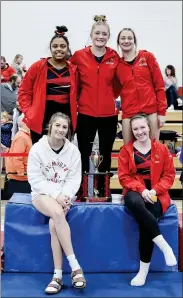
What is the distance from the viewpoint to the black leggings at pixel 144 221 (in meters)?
2.80

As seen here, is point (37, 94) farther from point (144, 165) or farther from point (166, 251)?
point (166, 251)

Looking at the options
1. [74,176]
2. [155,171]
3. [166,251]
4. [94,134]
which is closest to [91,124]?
[94,134]

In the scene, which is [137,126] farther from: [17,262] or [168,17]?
[168,17]

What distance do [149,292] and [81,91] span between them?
1.45 metres

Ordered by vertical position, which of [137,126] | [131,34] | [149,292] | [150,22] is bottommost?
[149,292]

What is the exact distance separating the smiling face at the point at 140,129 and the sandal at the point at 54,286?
3.41ft

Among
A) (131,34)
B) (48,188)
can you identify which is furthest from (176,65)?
(48,188)

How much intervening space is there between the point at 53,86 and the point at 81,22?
5.95 meters

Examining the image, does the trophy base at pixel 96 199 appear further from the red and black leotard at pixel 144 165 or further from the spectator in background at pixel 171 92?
the spectator in background at pixel 171 92

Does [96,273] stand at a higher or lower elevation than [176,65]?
lower

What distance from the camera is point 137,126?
302 centimetres

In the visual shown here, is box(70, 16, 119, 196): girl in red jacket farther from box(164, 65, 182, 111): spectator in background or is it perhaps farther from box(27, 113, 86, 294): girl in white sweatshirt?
box(164, 65, 182, 111): spectator in background

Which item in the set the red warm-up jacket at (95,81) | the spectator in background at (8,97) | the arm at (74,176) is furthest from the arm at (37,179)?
the spectator in background at (8,97)

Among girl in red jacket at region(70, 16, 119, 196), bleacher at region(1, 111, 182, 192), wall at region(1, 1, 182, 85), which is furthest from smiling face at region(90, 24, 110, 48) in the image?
wall at region(1, 1, 182, 85)
